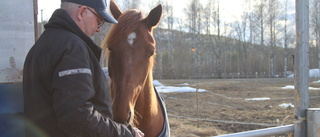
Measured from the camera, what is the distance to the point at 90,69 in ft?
4.14

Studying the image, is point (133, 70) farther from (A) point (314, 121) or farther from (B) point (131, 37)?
(A) point (314, 121)

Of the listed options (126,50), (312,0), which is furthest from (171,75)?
(126,50)

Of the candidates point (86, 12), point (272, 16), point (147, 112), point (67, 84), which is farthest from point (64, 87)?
→ point (272, 16)

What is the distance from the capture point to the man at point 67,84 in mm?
1161

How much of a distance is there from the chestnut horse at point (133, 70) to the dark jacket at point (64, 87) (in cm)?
72

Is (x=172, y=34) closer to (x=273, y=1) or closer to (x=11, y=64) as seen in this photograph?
(x=273, y=1)

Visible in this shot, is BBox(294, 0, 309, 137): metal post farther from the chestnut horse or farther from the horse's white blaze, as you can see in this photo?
the horse's white blaze

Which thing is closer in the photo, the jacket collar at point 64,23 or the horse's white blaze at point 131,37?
the jacket collar at point 64,23

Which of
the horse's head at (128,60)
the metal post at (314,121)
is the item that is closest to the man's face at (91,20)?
the horse's head at (128,60)

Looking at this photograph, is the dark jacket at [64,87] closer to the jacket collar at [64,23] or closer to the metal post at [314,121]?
the jacket collar at [64,23]

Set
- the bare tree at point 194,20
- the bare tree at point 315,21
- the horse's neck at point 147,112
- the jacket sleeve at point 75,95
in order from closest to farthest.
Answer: the jacket sleeve at point 75,95, the horse's neck at point 147,112, the bare tree at point 315,21, the bare tree at point 194,20

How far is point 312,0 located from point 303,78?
3839cm

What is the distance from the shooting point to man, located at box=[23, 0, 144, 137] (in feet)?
3.81

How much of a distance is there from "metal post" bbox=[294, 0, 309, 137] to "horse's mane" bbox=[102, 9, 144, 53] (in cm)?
138
